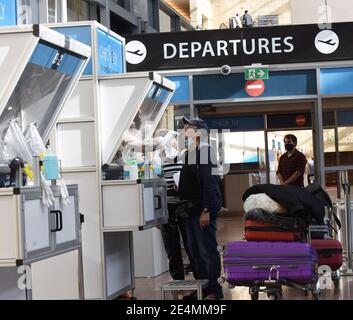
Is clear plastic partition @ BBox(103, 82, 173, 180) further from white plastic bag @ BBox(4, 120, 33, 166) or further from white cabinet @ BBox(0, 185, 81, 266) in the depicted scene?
white plastic bag @ BBox(4, 120, 33, 166)

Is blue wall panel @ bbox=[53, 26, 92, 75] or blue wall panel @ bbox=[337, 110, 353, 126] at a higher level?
blue wall panel @ bbox=[53, 26, 92, 75]

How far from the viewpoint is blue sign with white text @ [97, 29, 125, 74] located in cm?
609

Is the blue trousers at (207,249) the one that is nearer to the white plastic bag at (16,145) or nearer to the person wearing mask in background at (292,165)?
the white plastic bag at (16,145)

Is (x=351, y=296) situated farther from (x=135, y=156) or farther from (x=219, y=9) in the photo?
(x=219, y=9)

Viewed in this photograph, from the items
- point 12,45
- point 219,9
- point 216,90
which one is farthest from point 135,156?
point 219,9

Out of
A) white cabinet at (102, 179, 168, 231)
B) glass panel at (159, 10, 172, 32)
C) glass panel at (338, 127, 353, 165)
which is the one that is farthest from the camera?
glass panel at (159, 10, 172, 32)

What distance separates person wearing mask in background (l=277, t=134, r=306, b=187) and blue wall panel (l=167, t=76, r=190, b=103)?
6.20 feet

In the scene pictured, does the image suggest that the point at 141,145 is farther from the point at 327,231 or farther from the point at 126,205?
the point at 327,231

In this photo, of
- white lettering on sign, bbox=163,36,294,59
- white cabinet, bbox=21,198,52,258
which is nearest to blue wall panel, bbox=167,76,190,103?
white lettering on sign, bbox=163,36,294,59

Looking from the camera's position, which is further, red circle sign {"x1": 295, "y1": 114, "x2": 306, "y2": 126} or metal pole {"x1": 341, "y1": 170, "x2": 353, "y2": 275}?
red circle sign {"x1": 295, "y1": 114, "x2": 306, "y2": 126}

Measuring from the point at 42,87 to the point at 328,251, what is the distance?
3.01 m

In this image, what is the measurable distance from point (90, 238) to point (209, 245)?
0.95 meters

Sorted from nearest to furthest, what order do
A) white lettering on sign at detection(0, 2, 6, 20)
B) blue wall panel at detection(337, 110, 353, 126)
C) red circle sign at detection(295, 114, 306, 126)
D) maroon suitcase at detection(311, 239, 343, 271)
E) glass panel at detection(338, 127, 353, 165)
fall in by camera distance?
white lettering on sign at detection(0, 2, 6, 20)
maroon suitcase at detection(311, 239, 343, 271)
blue wall panel at detection(337, 110, 353, 126)
glass panel at detection(338, 127, 353, 165)
red circle sign at detection(295, 114, 306, 126)

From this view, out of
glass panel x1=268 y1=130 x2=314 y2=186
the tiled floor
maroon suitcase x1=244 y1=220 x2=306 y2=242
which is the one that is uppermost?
glass panel x1=268 y1=130 x2=314 y2=186
